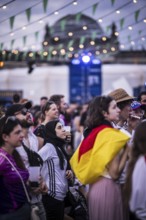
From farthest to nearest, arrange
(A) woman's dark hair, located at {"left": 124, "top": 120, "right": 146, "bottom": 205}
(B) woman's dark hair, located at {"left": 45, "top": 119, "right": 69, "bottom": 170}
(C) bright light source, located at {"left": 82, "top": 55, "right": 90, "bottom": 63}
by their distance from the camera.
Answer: (C) bright light source, located at {"left": 82, "top": 55, "right": 90, "bottom": 63}
(B) woman's dark hair, located at {"left": 45, "top": 119, "right": 69, "bottom": 170}
(A) woman's dark hair, located at {"left": 124, "top": 120, "right": 146, "bottom": 205}

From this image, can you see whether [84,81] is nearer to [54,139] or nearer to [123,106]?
[54,139]

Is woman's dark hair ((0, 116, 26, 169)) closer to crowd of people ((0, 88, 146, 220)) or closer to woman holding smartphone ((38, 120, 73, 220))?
crowd of people ((0, 88, 146, 220))

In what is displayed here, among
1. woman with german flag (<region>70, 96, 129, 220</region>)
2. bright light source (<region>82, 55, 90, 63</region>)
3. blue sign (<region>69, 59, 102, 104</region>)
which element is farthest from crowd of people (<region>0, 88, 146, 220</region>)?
blue sign (<region>69, 59, 102, 104</region>)

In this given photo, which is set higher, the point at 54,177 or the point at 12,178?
the point at 12,178

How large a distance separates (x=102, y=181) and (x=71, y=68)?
2911cm

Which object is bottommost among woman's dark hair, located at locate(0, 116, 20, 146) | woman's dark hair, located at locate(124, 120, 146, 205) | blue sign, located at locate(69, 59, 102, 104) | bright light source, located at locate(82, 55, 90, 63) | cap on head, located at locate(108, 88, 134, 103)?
blue sign, located at locate(69, 59, 102, 104)

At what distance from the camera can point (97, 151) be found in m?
6.53

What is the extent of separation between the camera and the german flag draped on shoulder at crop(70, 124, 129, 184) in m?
6.37

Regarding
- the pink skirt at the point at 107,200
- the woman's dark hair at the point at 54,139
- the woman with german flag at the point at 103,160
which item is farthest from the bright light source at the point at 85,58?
the pink skirt at the point at 107,200

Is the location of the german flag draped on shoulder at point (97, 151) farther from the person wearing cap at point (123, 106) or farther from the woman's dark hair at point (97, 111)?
the person wearing cap at point (123, 106)

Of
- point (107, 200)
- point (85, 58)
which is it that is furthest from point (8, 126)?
point (85, 58)

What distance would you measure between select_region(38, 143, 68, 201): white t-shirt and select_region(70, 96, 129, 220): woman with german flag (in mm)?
985

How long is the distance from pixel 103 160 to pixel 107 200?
1.48 feet

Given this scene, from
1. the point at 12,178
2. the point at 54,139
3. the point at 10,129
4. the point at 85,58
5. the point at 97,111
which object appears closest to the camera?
the point at 12,178
